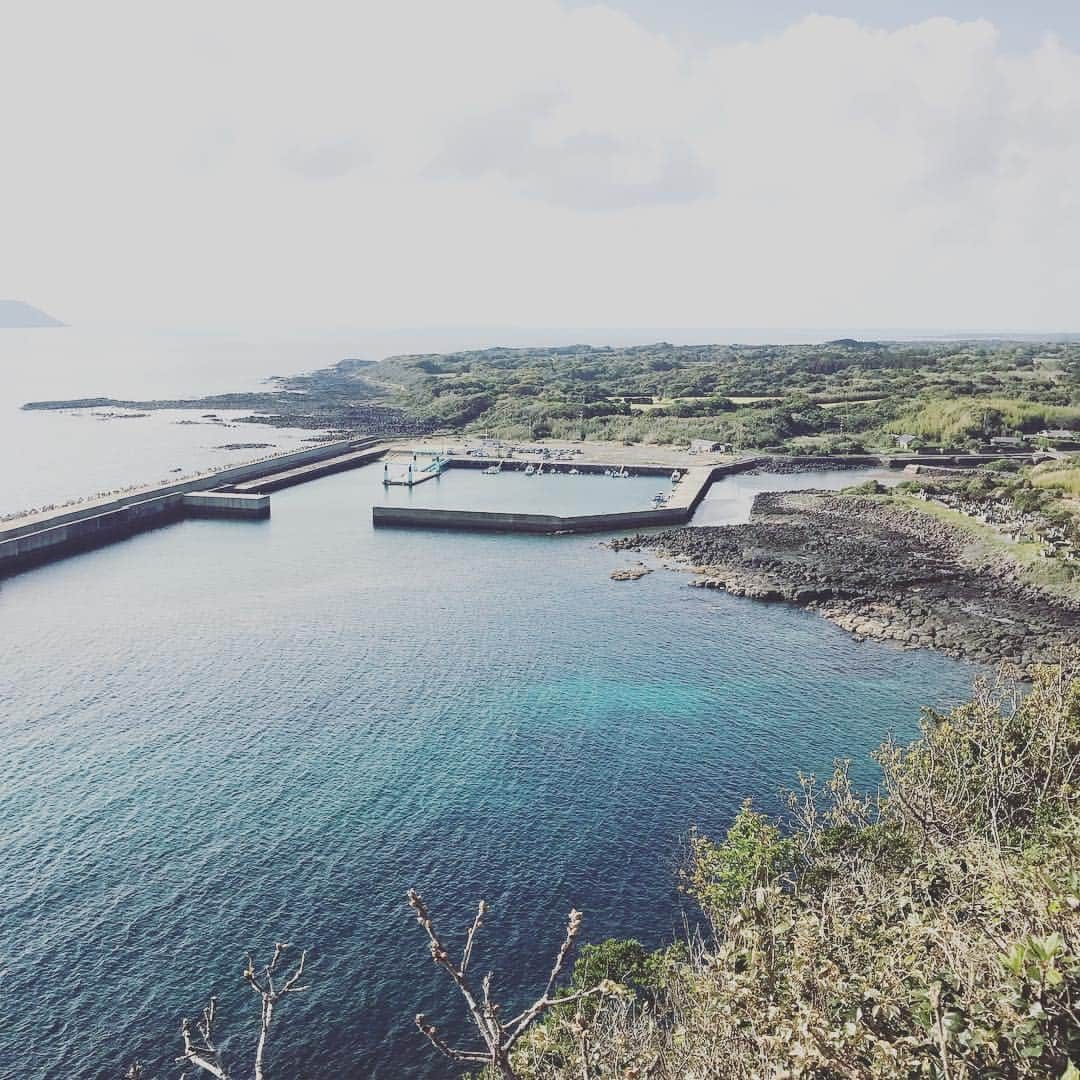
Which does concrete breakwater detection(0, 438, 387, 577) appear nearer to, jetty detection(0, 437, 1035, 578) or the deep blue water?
jetty detection(0, 437, 1035, 578)

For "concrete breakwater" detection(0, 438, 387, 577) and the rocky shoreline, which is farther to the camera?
"concrete breakwater" detection(0, 438, 387, 577)

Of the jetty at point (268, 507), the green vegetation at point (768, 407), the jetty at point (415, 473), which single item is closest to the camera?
the jetty at point (268, 507)

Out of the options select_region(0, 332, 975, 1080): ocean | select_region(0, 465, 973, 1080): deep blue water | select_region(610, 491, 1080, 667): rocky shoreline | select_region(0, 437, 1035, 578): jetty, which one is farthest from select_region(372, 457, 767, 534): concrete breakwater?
select_region(0, 465, 973, 1080): deep blue water

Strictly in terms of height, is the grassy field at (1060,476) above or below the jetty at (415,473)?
below

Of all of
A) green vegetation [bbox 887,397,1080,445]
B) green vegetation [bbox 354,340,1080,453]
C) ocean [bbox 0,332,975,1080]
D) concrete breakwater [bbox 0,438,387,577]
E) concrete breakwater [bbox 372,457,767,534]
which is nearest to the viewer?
ocean [bbox 0,332,975,1080]

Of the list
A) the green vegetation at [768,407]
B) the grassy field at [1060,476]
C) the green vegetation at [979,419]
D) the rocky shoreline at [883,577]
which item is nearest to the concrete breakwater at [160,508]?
the green vegetation at [768,407]

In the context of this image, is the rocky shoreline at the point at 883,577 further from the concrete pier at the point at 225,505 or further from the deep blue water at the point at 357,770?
the concrete pier at the point at 225,505

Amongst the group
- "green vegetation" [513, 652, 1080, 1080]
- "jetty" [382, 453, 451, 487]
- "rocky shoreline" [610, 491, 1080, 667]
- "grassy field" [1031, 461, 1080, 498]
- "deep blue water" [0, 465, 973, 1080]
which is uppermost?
"green vegetation" [513, 652, 1080, 1080]
